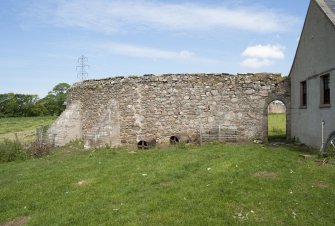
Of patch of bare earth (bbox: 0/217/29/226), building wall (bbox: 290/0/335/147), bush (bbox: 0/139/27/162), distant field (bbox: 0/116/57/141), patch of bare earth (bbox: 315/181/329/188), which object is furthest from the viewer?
distant field (bbox: 0/116/57/141)

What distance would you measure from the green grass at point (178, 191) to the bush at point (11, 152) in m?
2.51

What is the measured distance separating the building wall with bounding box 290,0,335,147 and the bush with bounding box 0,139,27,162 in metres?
12.5

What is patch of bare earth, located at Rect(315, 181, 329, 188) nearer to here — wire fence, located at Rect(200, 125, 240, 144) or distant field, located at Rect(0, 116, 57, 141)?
wire fence, located at Rect(200, 125, 240, 144)

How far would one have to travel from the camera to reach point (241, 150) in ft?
42.2

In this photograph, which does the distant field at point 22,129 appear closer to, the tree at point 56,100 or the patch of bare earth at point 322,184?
the tree at point 56,100

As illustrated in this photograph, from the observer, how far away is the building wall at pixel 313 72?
1162 centimetres

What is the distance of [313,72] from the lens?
13.2m

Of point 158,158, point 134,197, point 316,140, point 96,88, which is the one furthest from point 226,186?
point 96,88

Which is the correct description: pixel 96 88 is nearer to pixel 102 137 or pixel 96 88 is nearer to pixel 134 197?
pixel 102 137

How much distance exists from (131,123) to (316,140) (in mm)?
8808

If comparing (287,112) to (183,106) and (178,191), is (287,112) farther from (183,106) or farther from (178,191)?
(178,191)

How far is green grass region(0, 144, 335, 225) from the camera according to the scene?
21.7 feet

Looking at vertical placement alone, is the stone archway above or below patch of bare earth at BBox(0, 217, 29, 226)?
above

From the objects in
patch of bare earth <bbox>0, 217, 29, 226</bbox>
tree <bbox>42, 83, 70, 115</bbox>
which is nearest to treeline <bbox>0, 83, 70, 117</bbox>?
tree <bbox>42, 83, 70, 115</bbox>
